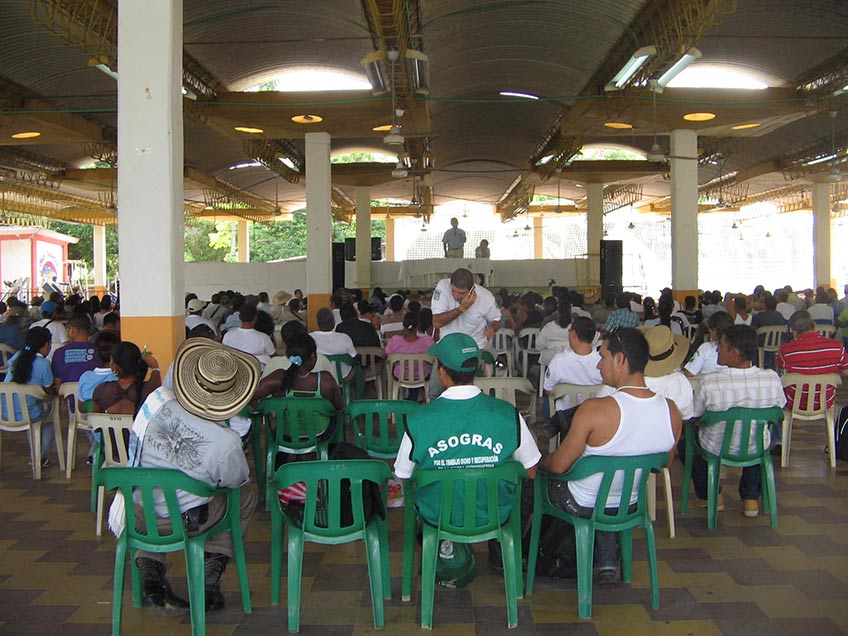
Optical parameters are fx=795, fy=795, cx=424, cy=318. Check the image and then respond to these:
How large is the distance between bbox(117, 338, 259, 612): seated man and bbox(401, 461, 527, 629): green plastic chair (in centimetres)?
75

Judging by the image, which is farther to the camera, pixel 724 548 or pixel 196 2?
pixel 196 2

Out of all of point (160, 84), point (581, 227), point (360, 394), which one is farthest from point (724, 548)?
point (581, 227)

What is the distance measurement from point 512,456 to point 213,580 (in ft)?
4.57

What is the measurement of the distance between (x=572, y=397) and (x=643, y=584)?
1464 millimetres

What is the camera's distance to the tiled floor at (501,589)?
127 inches

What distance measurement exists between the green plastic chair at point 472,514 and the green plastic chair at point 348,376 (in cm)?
338

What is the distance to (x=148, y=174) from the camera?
19.6 ft

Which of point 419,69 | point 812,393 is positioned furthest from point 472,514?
point 419,69

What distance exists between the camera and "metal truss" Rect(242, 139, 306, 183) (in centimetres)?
1519

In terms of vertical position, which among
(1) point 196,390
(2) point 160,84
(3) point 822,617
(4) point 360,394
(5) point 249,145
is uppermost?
(5) point 249,145

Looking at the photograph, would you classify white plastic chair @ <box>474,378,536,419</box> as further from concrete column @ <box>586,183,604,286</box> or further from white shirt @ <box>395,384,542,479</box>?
concrete column @ <box>586,183,604,286</box>

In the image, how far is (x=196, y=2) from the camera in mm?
9086

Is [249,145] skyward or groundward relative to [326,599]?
skyward

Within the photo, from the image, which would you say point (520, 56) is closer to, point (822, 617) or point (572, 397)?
point (572, 397)
